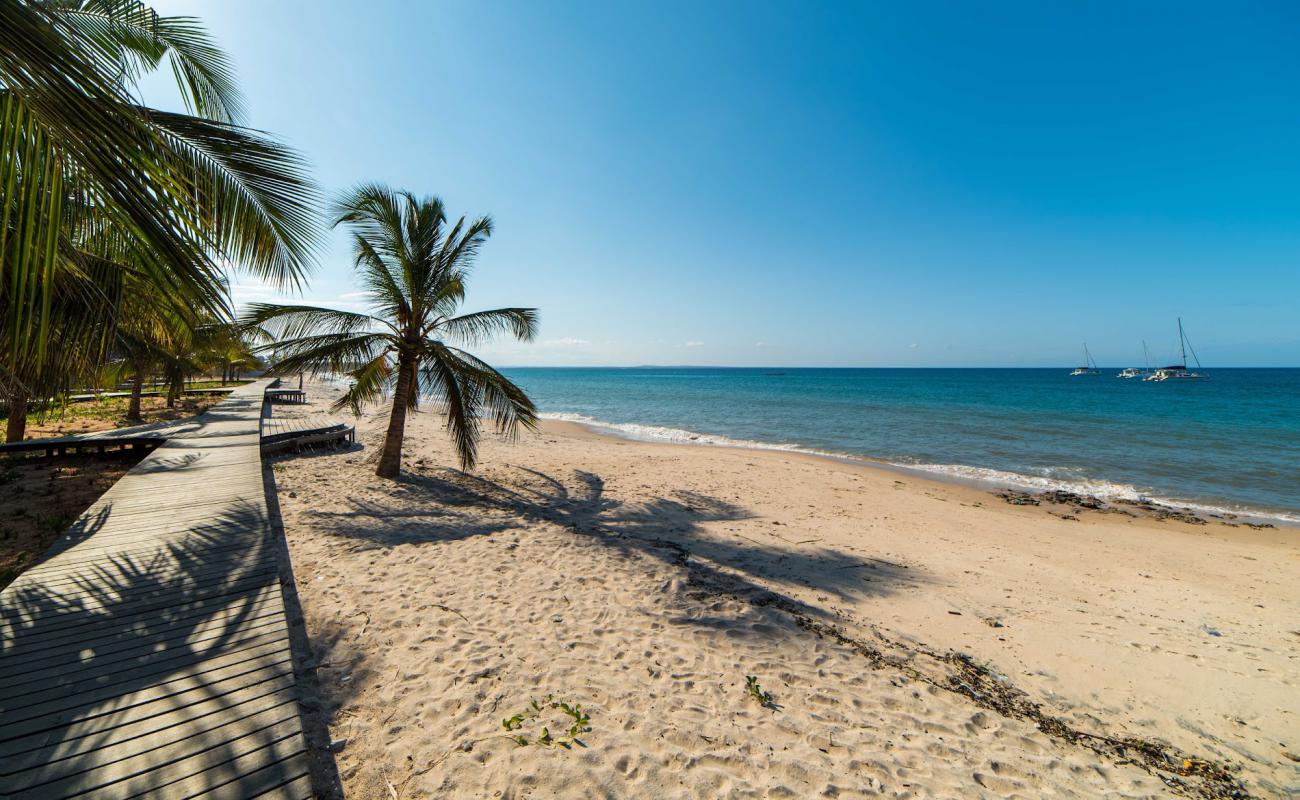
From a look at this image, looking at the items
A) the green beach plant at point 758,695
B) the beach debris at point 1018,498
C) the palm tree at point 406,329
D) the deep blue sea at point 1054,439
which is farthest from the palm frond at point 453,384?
the deep blue sea at point 1054,439

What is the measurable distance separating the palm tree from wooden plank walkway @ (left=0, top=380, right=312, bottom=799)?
4291mm

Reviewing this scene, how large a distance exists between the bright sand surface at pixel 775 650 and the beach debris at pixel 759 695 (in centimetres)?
4

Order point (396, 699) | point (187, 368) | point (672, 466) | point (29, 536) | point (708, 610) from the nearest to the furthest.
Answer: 1. point (396, 699)
2. point (708, 610)
3. point (29, 536)
4. point (672, 466)
5. point (187, 368)

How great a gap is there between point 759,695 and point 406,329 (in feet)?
29.2

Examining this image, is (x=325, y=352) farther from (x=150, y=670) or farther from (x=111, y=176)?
(x=111, y=176)

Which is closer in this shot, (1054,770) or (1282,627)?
(1054,770)

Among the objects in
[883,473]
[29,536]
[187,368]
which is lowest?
[883,473]

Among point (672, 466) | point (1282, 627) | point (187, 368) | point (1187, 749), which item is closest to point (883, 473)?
point (672, 466)

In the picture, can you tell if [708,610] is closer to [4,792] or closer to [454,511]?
[4,792]

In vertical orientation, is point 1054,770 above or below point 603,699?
below

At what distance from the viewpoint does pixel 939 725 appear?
3350 mm

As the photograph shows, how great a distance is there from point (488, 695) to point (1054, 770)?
148 inches

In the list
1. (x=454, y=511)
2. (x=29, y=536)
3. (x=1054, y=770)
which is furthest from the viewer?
(x=454, y=511)

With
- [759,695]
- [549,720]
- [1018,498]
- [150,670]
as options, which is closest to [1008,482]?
[1018,498]
